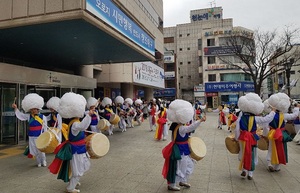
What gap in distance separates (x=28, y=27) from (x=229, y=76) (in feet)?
125

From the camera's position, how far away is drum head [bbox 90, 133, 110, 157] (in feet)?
15.1

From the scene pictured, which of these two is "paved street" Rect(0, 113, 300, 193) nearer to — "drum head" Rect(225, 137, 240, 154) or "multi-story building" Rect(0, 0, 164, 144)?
"drum head" Rect(225, 137, 240, 154)

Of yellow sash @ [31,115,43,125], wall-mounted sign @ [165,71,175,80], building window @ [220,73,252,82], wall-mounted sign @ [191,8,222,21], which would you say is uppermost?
wall-mounted sign @ [191,8,222,21]

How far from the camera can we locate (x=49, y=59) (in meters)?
13.2

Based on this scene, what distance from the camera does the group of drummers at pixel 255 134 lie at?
522cm

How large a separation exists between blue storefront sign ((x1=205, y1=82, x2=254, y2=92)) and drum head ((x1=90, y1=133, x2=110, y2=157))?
37.4 metres

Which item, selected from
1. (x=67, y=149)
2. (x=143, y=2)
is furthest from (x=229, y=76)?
(x=67, y=149)

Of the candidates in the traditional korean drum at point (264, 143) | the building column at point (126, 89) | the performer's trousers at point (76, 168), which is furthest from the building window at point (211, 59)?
the performer's trousers at point (76, 168)

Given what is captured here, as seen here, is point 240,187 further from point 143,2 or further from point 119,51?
point 143,2

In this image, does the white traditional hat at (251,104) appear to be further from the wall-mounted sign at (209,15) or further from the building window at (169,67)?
the wall-mounted sign at (209,15)

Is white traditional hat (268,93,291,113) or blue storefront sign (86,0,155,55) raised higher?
blue storefront sign (86,0,155,55)

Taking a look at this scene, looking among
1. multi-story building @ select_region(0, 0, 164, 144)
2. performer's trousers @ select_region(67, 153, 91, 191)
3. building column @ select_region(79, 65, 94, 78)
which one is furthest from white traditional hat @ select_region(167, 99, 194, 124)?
building column @ select_region(79, 65, 94, 78)

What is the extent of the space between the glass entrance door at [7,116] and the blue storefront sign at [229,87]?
34232 mm

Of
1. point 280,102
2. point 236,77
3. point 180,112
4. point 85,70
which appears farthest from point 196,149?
point 236,77
